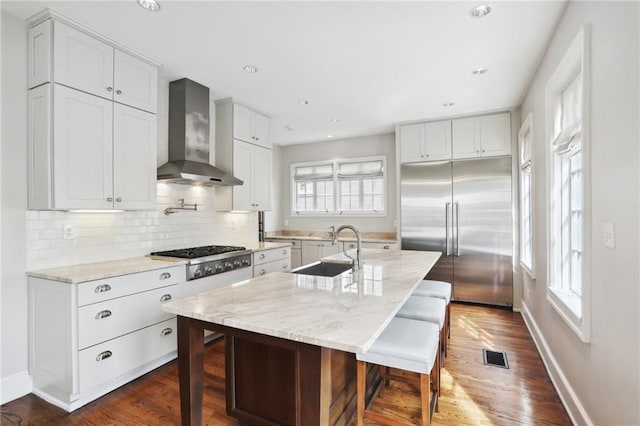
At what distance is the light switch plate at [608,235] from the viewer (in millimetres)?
1436

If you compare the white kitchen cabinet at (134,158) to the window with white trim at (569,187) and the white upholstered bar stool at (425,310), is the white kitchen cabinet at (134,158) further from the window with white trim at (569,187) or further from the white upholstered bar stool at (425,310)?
the window with white trim at (569,187)

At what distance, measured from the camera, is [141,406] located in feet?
6.92

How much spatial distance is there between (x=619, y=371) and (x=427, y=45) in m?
2.37

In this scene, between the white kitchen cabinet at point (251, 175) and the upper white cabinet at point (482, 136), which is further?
the upper white cabinet at point (482, 136)

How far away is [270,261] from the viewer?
3930 millimetres

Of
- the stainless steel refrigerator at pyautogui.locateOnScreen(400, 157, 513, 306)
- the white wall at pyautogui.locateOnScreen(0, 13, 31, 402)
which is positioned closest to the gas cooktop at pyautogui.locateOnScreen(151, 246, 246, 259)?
the white wall at pyautogui.locateOnScreen(0, 13, 31, 402)

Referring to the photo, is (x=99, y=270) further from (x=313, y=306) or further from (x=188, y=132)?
(x=313, y=306)

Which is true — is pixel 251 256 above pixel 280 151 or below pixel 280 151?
below

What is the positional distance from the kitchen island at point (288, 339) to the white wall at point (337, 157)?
337 cm

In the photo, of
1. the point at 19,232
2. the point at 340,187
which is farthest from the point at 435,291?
the point at 340,187

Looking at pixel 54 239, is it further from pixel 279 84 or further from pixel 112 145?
pixel 279 84

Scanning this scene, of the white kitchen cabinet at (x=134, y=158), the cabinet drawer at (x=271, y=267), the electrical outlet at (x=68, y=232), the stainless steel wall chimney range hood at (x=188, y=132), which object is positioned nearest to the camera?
the electrical outlet at (x=68, y=232)

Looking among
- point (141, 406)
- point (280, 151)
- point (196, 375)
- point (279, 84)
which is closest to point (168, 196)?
point (279, 84)

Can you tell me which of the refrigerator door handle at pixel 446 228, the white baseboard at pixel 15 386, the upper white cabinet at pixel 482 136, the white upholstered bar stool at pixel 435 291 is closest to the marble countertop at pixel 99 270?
the white baseboard at pixel 15 386
